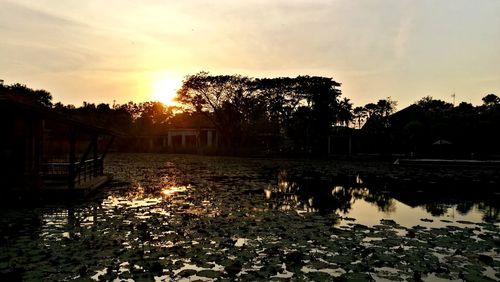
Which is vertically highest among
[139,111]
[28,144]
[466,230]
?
[139,111]

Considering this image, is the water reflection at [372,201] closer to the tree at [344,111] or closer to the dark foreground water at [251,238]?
the dark foreground water at [251,238]

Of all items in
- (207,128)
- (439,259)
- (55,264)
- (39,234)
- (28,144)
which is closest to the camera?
(55,264)

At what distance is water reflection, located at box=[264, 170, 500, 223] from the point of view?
36.3 feet

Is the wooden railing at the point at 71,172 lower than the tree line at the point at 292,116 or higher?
lower

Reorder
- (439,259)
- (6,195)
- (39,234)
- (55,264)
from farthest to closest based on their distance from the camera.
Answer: (6,195), (39,234), (439,259), (55,264)

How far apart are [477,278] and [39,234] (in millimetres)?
7728

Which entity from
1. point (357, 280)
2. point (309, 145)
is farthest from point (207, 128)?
point (357, 280)

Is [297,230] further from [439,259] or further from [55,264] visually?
[55,264]

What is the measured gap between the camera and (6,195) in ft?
36.8

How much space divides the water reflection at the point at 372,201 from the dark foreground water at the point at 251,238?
0.06 metres

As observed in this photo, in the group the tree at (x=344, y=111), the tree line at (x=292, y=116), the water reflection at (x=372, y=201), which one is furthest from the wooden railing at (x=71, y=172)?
the tree at (x=344, y=111)

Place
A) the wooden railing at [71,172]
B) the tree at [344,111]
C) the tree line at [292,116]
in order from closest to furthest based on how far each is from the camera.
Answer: the wooden railing at [71,172] < the tree line at [292,116] < the tree at [344,111]

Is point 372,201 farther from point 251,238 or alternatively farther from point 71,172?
point 71,172

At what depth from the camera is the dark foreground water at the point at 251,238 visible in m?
5.41
